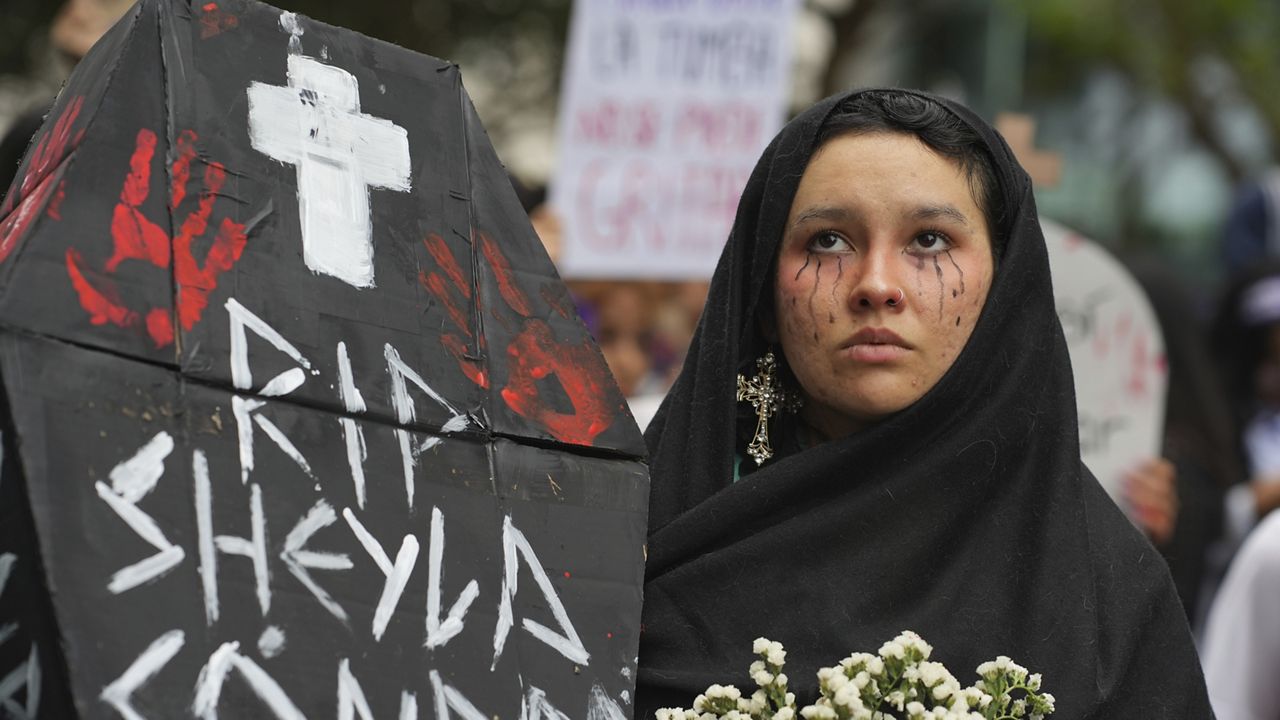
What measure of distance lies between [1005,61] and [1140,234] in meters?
3.14

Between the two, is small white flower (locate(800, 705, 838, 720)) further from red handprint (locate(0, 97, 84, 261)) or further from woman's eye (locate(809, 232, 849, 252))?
red handprint (locate(0, 97, 84, 261))

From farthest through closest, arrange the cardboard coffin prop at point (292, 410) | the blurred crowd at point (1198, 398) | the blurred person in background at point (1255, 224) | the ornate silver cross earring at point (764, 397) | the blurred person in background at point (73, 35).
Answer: the blurred person in background at point (1255, 224) < the blurred crowd at point (1198, 398) < the blurred person in background at point (73, 35) < the ornate silver cross earring at point (764, 397) < the cardboard coffin prop at point (292, 410)

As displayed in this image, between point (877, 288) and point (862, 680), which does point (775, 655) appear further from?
point (877, 288)

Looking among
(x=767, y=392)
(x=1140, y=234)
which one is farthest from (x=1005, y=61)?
(x=767, y=392)

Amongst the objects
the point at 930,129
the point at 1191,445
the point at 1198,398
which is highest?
the point at 1198,398

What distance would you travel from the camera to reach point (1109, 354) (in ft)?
15.5

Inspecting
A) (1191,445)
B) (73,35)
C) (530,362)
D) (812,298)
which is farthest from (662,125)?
(530,362)

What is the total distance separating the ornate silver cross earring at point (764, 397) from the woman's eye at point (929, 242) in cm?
29

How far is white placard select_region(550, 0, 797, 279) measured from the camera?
5.92 m

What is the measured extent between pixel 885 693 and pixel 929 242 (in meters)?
0.66

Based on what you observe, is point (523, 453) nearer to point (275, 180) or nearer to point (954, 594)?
point (275, 180)

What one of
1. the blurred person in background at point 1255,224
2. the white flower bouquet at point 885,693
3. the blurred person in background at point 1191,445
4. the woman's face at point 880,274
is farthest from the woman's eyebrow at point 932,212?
the blurred person in background at point 1255,224

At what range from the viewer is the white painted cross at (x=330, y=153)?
2014 mm

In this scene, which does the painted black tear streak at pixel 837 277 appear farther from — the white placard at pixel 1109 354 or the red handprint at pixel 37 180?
the white placard at pixel 1109 354
